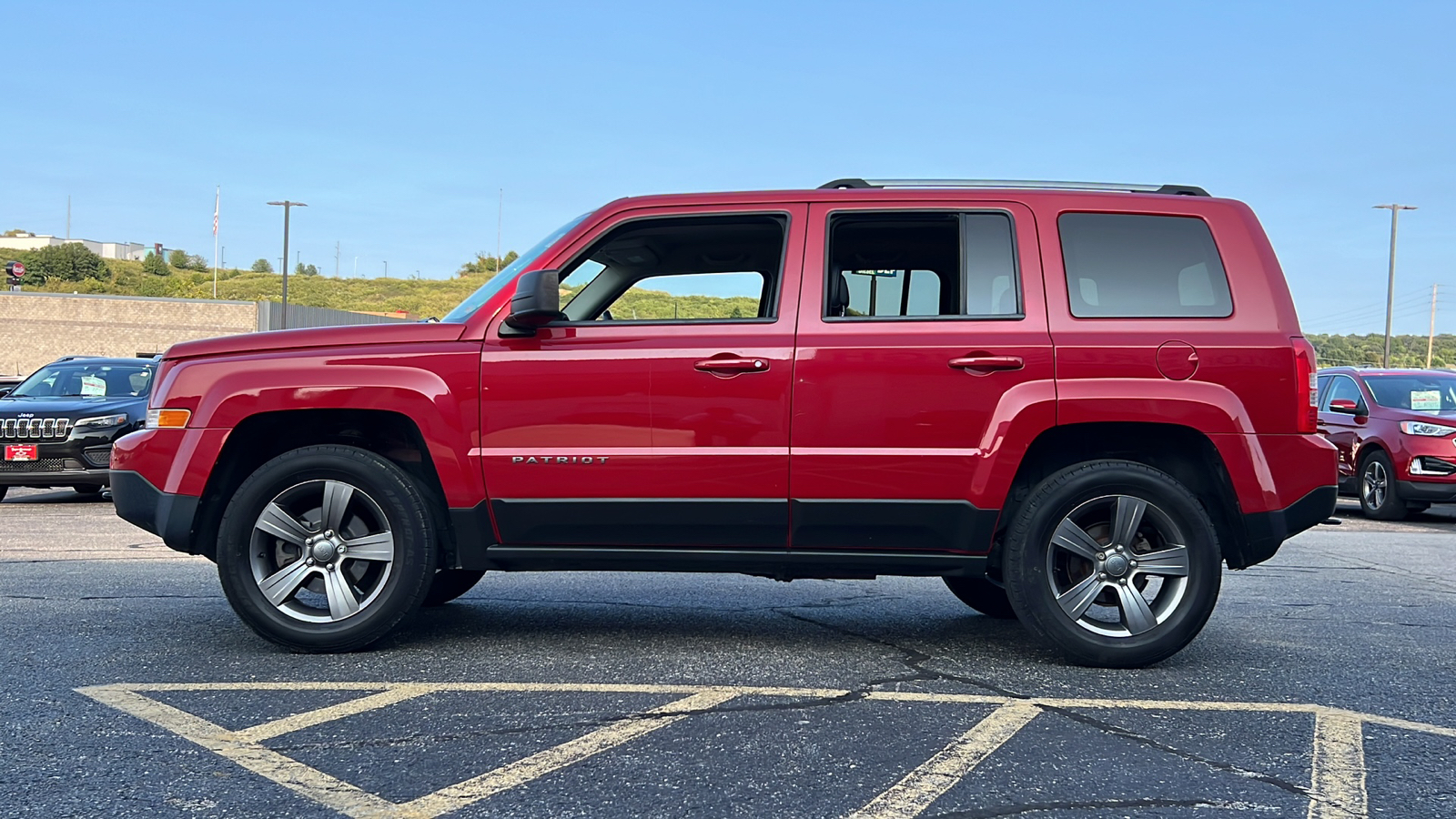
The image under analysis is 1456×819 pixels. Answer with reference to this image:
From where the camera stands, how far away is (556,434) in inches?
194

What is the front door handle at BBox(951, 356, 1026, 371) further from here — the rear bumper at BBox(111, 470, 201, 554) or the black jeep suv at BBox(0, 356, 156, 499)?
the black jeep suv at BBox(0, 356, 156, 499)

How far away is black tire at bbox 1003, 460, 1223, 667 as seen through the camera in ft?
16.0

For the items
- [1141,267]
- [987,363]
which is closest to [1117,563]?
[987,363]

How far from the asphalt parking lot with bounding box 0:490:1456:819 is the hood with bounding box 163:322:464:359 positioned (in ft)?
4.09

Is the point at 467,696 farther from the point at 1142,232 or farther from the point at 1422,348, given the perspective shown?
the point at 1422,348

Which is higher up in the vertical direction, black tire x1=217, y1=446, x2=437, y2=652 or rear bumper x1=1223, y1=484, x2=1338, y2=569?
rear bumper x1=1223, y1=484, x2=1338, y2=569

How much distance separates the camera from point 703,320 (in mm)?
5078

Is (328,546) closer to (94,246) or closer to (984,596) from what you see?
(984,596)

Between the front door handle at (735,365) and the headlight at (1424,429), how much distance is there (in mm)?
10641

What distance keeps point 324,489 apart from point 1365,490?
1230cm

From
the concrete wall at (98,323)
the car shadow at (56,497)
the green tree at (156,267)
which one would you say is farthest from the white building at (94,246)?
the car shadow at (56,497)

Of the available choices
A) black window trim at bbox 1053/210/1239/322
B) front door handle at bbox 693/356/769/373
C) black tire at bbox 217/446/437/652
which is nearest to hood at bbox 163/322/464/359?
black tire at bbox 217/446/437/652

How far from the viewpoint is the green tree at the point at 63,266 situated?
8944 cm

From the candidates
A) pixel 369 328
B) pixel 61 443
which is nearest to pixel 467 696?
pixel 369 328
